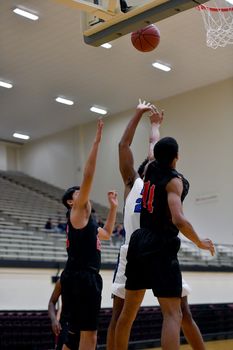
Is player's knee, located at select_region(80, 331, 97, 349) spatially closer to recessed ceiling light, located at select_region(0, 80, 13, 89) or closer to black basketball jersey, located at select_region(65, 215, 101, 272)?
black basketball jersey, located at select_region(65, 215, 101, 272)

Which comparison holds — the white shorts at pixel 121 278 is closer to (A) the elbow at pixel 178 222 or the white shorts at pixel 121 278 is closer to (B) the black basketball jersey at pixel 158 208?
(B) the black basketball jersey at pixel 158 208

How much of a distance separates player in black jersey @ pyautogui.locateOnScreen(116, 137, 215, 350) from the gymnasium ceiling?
382 inches

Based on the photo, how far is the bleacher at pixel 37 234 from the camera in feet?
39.5

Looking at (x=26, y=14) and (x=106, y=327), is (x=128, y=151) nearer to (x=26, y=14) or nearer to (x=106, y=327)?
(x=106, y=327)

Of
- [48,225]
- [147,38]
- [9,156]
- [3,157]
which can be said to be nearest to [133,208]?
[147,38]

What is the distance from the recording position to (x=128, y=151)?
4.84 meters

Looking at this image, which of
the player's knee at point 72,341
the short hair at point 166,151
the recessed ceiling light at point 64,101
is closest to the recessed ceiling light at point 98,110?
the recessed ceiling light at point 64,101

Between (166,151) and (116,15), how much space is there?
1957 millimetres

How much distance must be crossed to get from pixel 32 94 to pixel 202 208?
633cm

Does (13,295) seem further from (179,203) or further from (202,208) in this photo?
(202,208)

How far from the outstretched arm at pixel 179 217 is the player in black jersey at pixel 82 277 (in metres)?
0.66

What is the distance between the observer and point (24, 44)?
15.2 metres

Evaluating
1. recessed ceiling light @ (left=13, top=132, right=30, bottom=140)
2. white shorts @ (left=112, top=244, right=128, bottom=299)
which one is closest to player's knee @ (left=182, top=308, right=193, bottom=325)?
white shorts @ (left=112, top=244, right=128, bottom=299)

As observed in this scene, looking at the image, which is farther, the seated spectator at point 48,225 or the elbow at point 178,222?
the seated spectator at point 48,225
